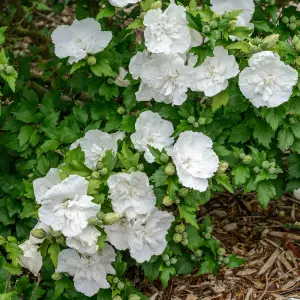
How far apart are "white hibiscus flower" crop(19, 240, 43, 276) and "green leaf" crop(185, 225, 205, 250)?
2.55ft

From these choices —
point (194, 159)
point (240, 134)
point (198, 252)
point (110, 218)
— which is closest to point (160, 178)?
point (194, 159)

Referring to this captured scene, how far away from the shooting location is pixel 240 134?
2861 millimetres

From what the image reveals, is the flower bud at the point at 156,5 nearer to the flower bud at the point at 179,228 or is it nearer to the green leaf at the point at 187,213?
the green leaf at the point at 187,213

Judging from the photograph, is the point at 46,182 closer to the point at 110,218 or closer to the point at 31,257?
the point at 110,218

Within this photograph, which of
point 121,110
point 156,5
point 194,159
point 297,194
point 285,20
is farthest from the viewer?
point 297,194

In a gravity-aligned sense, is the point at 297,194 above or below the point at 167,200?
below

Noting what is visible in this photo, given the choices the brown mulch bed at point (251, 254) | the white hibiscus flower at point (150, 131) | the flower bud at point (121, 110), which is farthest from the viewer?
the brown mulch bed at point (251, 254)

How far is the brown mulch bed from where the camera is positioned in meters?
3.22

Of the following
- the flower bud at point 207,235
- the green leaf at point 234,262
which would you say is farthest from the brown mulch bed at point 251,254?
the flower bud at point 207,235

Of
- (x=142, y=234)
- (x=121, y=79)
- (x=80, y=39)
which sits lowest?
(x=142, y=234)

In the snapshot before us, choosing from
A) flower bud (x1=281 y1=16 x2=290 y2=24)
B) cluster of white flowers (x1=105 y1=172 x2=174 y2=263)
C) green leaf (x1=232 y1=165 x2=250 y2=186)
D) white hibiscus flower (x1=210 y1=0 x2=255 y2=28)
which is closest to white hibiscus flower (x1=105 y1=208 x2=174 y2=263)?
cluster of white flowers (x1=105 y1=172 x2=174 y2=263)

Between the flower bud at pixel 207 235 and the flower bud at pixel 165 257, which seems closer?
the flower bud at pixel 165 257

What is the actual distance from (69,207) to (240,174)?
0.88 meters

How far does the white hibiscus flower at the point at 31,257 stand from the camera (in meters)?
2.86
